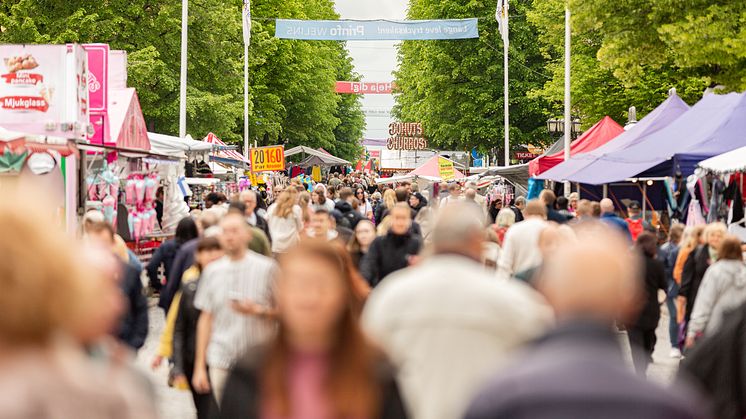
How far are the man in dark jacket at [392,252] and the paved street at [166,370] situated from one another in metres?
1.84

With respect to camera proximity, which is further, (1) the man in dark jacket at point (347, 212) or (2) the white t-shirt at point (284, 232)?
(1) the man in dark jacket at point (347, 212)

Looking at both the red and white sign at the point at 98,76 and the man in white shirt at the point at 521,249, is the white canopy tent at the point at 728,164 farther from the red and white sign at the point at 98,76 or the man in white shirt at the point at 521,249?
the red and white sign at the point at 98,76

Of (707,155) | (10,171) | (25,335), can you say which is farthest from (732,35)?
(25,335)

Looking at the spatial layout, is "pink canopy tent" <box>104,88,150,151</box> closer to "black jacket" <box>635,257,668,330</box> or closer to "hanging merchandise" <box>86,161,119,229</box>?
"hanging merchandise" <box>86,161,119,229</box>

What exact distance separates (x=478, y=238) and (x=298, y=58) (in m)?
58.7

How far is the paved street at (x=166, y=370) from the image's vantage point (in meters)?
10.6

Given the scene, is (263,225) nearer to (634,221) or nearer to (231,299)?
(634,221)

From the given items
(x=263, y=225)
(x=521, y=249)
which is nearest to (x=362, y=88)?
(x=263, y=225)

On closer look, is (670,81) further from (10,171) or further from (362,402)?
(362,402)

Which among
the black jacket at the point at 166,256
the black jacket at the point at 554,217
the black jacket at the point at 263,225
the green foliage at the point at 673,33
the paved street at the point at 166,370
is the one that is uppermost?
the green foliage at the point at 673,33

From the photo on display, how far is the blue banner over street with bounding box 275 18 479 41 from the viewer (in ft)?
149

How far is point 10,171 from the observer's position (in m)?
16.2

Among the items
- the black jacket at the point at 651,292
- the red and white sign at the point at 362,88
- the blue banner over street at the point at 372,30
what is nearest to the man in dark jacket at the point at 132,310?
the black jacket at the point at 651,292

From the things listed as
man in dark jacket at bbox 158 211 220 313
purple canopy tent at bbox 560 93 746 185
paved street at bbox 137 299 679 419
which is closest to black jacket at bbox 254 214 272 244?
paved street at bbox 137 299 679 419
